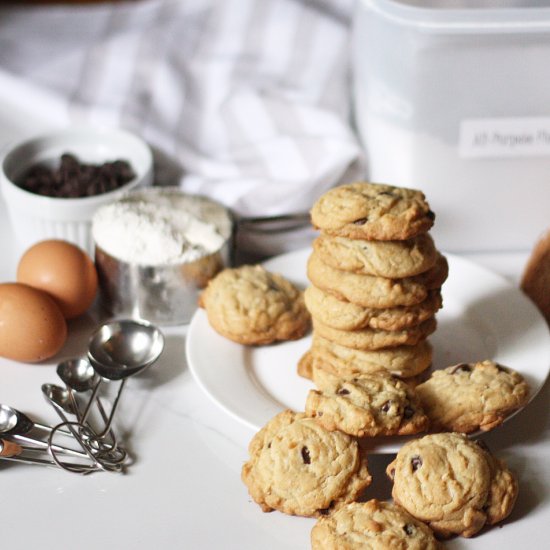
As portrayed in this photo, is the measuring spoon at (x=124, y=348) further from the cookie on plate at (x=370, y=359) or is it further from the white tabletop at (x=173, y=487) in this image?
the cookie on plate at (x=370, y=359)

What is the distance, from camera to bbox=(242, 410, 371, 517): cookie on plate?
102cm

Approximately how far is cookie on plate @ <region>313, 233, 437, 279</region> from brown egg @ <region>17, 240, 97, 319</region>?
0.42 meters

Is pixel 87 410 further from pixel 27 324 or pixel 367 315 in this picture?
pixel 367 315

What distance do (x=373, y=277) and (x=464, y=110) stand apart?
0.42 m

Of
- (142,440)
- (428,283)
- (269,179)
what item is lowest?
(142,440)

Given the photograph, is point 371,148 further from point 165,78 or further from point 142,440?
point 142,440

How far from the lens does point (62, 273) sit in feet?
4.38

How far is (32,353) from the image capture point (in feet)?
4.18

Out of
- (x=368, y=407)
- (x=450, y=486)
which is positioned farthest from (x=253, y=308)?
(x=450, y=486)

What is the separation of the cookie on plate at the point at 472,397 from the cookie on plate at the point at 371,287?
0.11 meters

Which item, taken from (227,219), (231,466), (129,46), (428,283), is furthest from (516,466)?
(129,46)

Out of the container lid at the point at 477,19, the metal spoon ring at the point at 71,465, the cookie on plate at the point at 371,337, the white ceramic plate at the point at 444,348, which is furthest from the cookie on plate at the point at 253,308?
the container lid at the point at 477,19

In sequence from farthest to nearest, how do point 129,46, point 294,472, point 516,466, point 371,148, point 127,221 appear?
point 129,46
point 371,148
point 127,221
point 516,466
point 294,472

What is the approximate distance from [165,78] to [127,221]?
0.47 m
